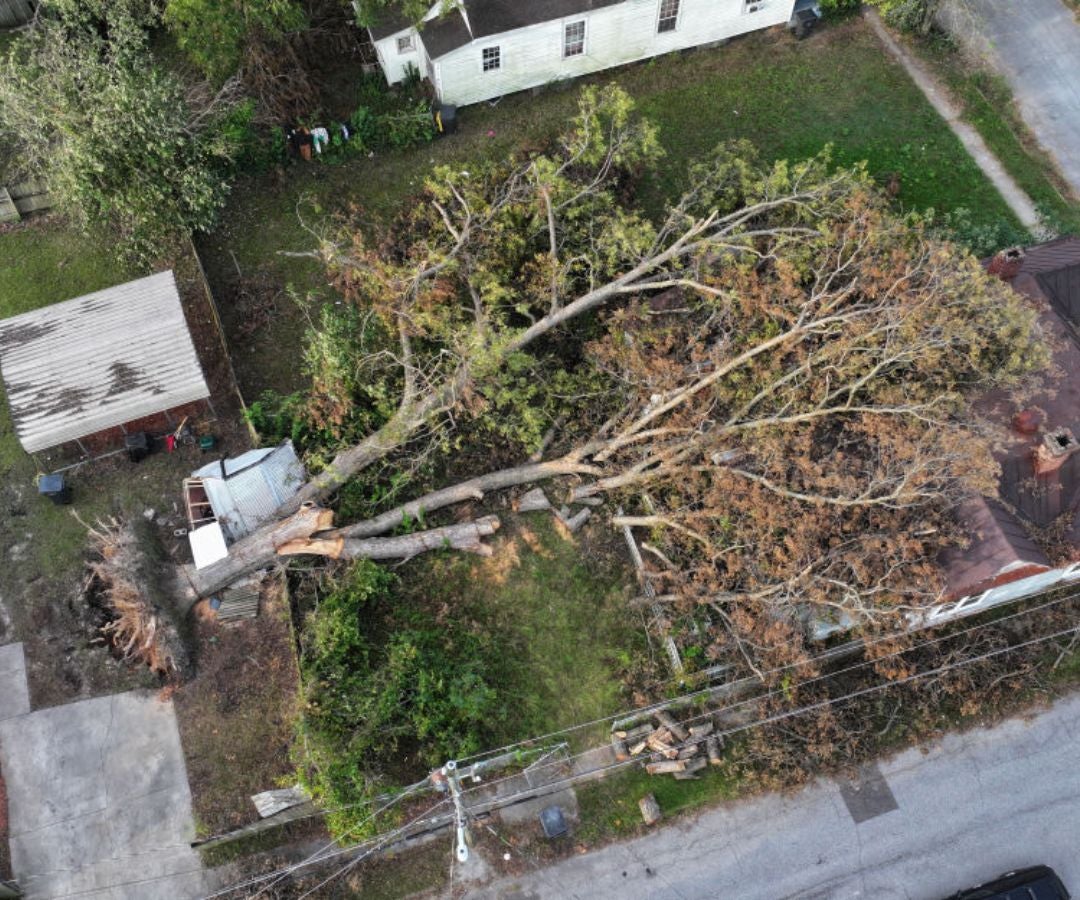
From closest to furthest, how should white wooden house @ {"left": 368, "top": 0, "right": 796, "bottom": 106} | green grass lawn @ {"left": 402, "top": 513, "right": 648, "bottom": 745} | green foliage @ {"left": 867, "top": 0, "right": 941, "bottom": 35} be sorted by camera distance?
green grass lawn @ {"left": 402, "top": 513, "right": 648, "bottom": 745} < white wooden house @ {"left": 368, "top": 0, "right": 796, "bottom": 106} < green foliage @ {"left": 867, "top": 0, "right": 941, "bottom": 35}

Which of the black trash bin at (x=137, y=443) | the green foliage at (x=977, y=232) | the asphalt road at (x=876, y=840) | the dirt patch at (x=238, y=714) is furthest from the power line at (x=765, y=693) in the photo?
A: the black trash bin at (x=137, y=443)

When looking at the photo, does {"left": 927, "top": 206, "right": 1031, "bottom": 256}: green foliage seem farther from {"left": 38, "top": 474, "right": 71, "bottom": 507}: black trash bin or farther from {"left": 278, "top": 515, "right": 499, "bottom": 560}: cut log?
{"left": 38, "top": 474, "right": 71, "bottom": 507}: black trash bin

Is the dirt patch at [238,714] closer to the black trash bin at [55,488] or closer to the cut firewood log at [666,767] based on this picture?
the black trash bin at [55,488]

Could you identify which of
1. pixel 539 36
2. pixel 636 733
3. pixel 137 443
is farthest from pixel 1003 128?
pixel 137 443

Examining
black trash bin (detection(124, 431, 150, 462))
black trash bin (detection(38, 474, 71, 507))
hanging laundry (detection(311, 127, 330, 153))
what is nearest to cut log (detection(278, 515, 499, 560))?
black trash bin (detection(124, 431, 150, 462))

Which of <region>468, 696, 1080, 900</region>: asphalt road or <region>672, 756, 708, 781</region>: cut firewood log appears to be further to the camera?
<region>672, 756, 708, 781</region>: cut firewood log

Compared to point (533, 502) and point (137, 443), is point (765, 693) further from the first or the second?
point (137, 443)

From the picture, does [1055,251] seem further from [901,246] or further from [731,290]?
[731,290]
